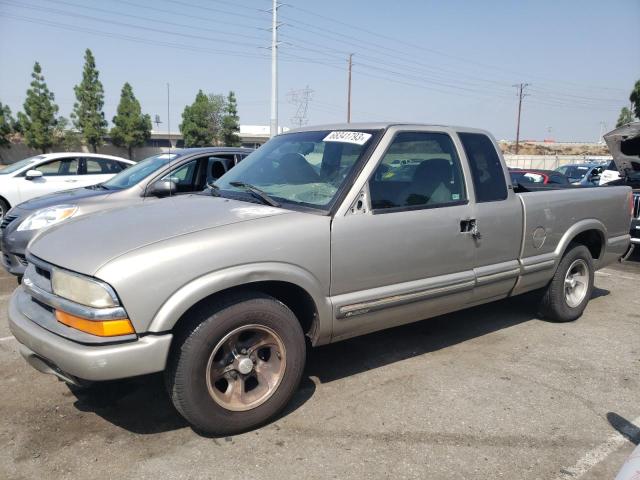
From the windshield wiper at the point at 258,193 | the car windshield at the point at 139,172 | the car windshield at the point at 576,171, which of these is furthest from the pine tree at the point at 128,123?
the windshield wiper at the point at 258,193

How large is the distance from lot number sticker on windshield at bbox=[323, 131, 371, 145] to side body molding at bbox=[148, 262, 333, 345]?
114 centimetres

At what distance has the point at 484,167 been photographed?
418cm

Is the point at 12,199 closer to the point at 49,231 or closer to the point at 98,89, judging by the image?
the point at 49,231

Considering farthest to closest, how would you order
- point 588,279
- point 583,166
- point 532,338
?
point 583,166 → point 588,279 → point 532,338

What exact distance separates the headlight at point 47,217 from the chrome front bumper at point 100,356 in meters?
3.29

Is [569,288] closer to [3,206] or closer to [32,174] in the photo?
[32,174]

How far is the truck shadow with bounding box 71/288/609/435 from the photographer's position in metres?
3.16

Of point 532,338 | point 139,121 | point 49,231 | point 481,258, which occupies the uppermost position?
point 139,121

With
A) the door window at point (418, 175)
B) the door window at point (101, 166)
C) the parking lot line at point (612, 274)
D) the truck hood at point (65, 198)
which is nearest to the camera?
the door window at point (418, 175)

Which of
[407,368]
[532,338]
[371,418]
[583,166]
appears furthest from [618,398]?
[583,166]

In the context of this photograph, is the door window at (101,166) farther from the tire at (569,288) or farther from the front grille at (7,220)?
the tire at (569,288)

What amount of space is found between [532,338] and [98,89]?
51.9 m

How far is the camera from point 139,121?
50.7 meters

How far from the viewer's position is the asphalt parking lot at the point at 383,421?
266 cm
